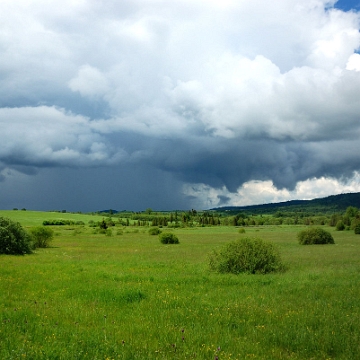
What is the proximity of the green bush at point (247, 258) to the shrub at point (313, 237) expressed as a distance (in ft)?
109

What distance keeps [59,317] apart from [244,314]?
19.8 feet

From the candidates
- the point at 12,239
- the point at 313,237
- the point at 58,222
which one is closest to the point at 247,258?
the point at 12,239

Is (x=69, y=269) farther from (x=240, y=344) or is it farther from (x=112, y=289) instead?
(x=240, y=344)

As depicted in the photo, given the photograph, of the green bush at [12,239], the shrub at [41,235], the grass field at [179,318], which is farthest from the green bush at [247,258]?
the shrub at [41,235]

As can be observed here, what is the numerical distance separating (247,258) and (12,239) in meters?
23.9

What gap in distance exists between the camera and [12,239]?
3688 cm

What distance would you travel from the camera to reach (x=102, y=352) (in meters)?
8.90

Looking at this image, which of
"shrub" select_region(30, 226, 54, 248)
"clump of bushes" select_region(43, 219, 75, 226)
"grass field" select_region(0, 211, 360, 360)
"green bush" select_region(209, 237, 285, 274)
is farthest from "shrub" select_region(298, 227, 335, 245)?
"clump of bushes" select_region(43, 219, 75, 226)

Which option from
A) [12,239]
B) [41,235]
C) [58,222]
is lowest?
[58,222]

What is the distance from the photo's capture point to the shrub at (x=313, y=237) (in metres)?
56.1

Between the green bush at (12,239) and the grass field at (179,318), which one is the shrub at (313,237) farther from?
the green bush at (12,239)

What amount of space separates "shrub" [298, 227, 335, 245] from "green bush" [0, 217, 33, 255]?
124 ft

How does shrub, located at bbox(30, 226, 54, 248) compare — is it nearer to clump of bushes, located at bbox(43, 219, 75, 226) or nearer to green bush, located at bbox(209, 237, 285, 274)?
green bush, located at bbox(209, 237, 285, 274)

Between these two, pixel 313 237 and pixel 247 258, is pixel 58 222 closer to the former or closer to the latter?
pixel 313 237
